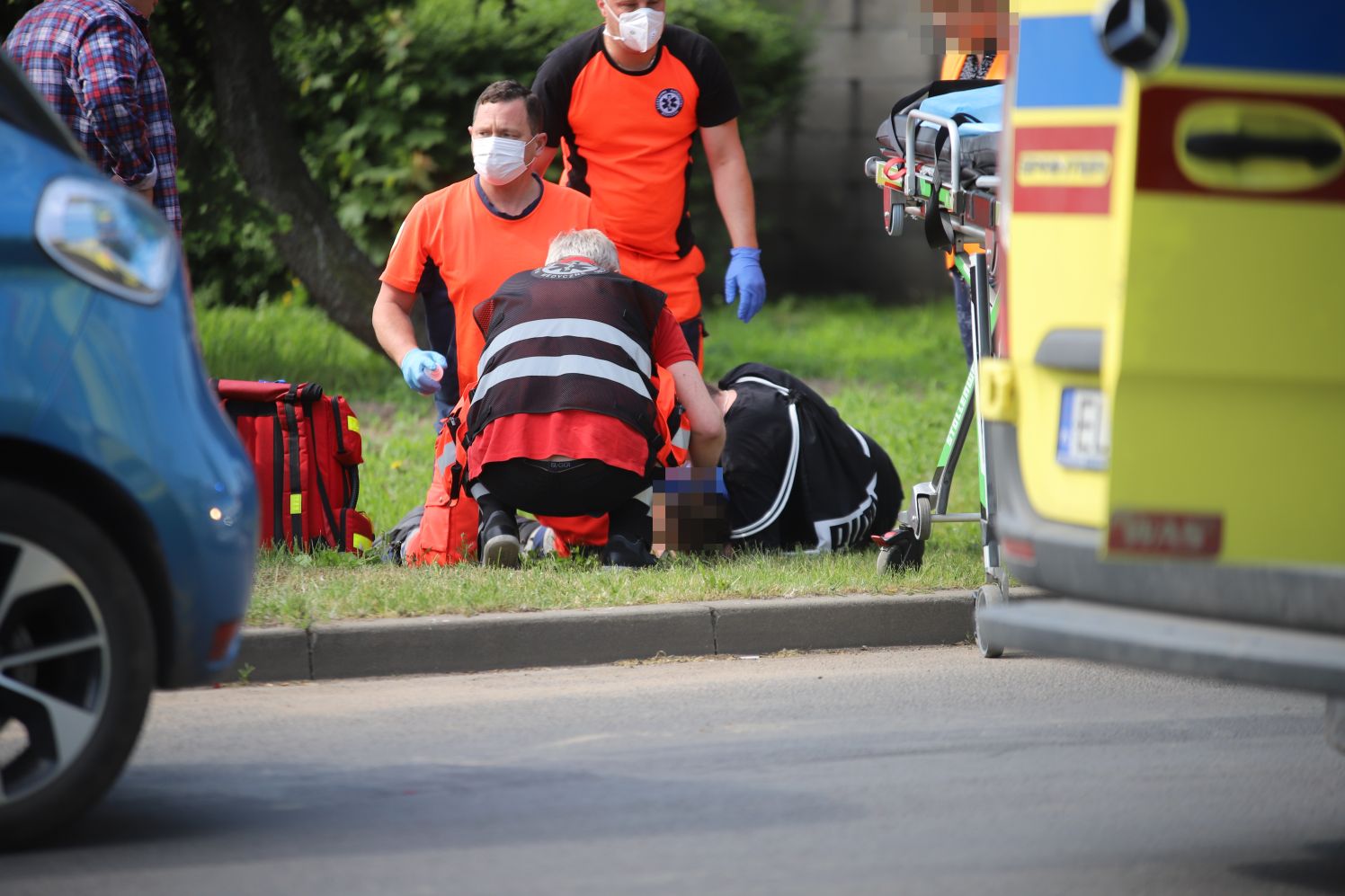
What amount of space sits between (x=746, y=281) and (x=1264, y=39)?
14.9ft

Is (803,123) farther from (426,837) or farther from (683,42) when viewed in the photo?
(426,837)

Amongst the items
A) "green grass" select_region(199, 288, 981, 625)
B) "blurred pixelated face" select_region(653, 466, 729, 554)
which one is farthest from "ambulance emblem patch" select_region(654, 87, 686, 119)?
"green grass" select_region(199, 288, 981, 625)

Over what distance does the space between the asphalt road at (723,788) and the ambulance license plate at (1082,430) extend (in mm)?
794

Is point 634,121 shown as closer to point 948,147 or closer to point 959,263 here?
point 959,263

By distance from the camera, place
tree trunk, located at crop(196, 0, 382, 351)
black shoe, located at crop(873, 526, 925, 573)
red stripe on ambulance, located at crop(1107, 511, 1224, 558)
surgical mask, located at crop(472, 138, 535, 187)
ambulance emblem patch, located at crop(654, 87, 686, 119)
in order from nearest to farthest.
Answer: red stripe on ambulance, located at crop(1107, 511, 1224, 558) → black shoe, located at crop(873, 526, 925, 573) → surgical mask, located at crop(472, 138, 535, 187) → ambulance emblem patch, located at crop(654, 87, 686, 119) → tree trunk, located at crop(196, 0, 382, 351)

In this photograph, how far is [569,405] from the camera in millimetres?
6230

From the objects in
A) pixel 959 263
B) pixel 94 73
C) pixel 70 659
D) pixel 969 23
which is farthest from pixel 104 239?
pixel 969 23

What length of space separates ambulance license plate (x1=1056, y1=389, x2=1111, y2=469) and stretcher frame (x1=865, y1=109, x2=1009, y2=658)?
1830mm

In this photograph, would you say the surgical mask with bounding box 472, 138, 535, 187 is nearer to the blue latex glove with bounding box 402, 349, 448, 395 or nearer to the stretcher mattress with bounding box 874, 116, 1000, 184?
the blue latex glove with bounding box 402, 349, 448, 395

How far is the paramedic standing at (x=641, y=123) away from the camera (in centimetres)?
720

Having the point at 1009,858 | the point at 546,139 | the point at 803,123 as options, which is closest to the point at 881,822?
the point at 1009,858

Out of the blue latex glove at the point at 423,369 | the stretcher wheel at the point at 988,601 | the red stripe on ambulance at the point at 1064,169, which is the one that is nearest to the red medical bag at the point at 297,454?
the blue latex glove at the point at 423,369

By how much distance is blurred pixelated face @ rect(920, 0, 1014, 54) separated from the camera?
6430mm

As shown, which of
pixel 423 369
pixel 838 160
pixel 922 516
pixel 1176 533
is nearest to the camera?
pixel 1176 533
